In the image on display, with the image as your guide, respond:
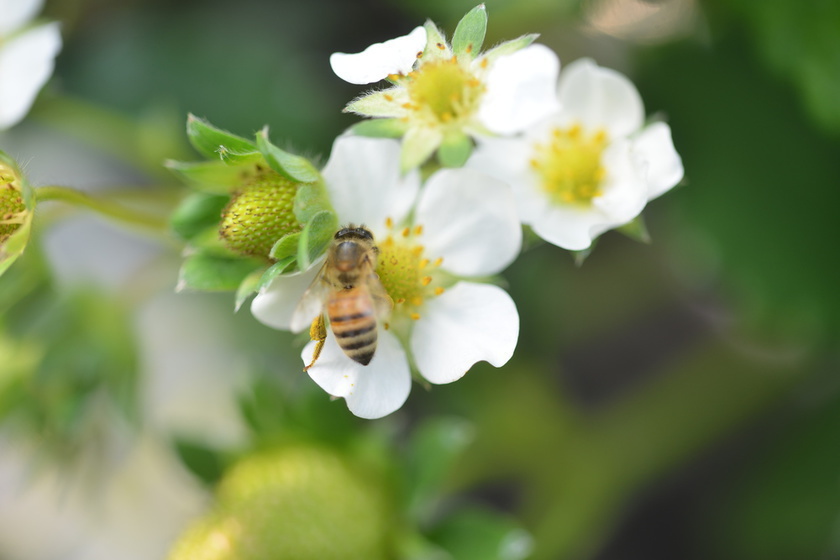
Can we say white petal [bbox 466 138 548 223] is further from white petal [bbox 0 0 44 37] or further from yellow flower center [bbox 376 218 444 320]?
white petal [bbox 0 0 44 37]

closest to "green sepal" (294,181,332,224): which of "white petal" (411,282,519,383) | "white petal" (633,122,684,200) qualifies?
"white petal" (411,282,519,383)

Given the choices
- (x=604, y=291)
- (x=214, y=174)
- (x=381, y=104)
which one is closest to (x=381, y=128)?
(x=381, y=104)

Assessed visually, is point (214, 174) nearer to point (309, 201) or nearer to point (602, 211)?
point (309, 201)

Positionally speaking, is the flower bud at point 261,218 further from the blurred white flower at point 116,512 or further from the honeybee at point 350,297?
the blurred white flower at point 116,512

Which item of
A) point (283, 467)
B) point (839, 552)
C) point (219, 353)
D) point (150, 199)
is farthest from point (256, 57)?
point (839, 552)

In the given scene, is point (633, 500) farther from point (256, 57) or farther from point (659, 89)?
point (256, 57)

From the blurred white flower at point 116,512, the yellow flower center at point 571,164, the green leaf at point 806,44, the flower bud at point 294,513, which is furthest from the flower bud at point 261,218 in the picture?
the blurred white flower at point 116,512
